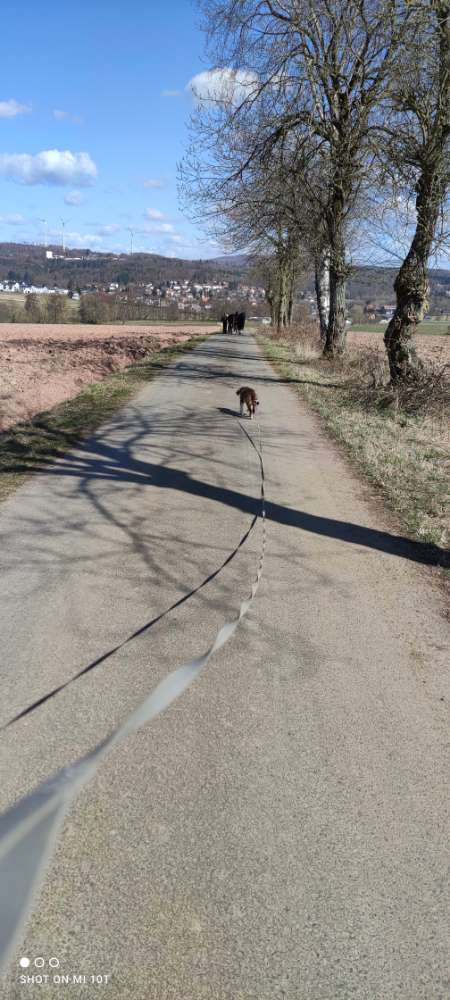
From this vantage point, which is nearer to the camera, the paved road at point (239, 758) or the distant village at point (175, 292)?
the paved road at point (239, 758)

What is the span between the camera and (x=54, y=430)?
1094cm

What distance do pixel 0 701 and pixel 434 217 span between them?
46.0ft

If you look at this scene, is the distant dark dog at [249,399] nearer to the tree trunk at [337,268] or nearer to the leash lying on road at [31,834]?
the tree trunk at [337,268]

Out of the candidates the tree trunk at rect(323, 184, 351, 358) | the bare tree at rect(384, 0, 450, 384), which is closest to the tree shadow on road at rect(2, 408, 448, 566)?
the bare tree at rect(384, 0, 450, 384)

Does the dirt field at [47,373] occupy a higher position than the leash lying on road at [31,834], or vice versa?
the dirt field at [47,373]

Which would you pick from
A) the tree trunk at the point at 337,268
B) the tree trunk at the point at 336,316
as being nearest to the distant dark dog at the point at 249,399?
the tree trunk at the point at 337,268

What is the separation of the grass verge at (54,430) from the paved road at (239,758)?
6.37 ft

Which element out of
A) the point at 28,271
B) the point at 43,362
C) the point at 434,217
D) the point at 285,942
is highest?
the point at 28,271

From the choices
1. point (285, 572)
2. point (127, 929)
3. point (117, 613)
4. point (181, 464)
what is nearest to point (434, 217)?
point (181, 464)

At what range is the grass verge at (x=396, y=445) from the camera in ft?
23.4

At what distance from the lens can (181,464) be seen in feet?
29.4

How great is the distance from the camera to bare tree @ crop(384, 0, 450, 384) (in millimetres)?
13109

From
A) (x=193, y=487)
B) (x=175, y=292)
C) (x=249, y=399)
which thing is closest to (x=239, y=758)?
(x=193, y=487)

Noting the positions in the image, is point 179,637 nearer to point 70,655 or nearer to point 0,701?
point 70,655
